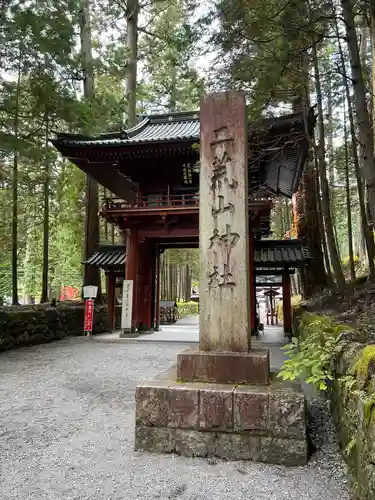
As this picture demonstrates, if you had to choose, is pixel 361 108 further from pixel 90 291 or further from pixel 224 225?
pixel 90 291

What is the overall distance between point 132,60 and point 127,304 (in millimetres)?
9883

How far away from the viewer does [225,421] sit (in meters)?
2.92

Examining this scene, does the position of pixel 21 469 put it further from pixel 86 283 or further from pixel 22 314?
pixel 86 283

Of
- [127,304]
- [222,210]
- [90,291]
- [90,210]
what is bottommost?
[127,304]

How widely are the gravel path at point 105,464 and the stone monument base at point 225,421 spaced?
0.34ft

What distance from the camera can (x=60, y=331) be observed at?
10.5 meters

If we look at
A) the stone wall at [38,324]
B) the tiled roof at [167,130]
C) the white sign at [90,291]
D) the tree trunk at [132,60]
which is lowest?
the stone wall at [38,324]

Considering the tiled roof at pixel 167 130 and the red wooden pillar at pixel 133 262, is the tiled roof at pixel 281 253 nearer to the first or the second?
the red wooden pillar at pixel 133 262

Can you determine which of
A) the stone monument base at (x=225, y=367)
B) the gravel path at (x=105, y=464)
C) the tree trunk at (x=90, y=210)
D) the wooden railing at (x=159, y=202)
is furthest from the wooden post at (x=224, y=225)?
the tree trunk at (x=90, y=210)

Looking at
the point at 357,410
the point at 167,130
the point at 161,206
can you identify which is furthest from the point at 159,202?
the point at 357,410

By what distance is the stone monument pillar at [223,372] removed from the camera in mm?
2854

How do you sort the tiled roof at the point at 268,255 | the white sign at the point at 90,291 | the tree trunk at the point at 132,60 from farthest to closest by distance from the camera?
the tree trunk at the point at 132,60
the tiled roof at the point at 268,255
the white sign at the point at 90,291

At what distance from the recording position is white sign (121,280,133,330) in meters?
10.6

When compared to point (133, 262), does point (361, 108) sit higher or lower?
higher
